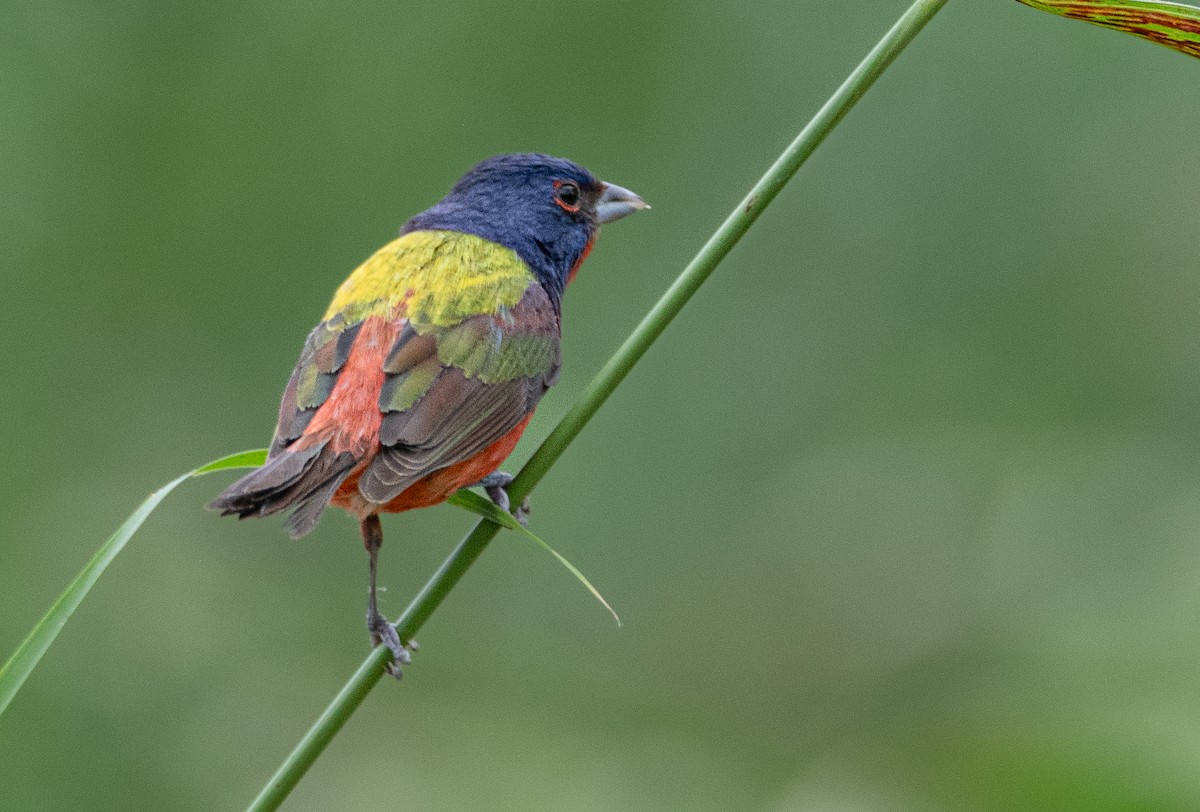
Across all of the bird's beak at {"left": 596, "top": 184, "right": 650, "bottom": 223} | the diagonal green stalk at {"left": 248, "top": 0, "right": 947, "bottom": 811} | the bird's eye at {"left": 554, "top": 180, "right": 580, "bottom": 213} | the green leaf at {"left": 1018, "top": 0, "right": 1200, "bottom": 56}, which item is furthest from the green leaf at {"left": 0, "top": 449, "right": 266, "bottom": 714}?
the bird's beak at {"left": 596, "top": 184, "right": 650, "bottom": 223}

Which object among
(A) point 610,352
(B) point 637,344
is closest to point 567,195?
(A) point 610,352

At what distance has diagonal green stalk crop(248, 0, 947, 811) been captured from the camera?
2217 millimetres

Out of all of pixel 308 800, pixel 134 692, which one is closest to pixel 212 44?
pixel 134 692

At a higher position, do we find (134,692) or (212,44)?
(212,44)

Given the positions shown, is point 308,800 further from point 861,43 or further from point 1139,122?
point 1139,122

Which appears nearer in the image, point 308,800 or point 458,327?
point 458,327

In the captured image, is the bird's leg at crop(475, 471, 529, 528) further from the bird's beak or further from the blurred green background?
the blurred green background

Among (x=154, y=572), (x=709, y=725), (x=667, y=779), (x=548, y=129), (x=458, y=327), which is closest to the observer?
Result: (x=458, y=327)

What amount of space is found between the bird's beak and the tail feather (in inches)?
68.1

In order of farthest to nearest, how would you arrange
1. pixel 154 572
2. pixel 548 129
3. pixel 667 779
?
pixel 548 129 → pixel 154 572 → pixel 667 779

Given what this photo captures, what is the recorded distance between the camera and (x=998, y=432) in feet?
21.5

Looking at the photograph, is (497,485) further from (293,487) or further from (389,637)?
(293,487)

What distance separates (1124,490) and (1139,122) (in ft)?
6.16

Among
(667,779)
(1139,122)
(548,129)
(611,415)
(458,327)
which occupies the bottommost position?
(667,779)
